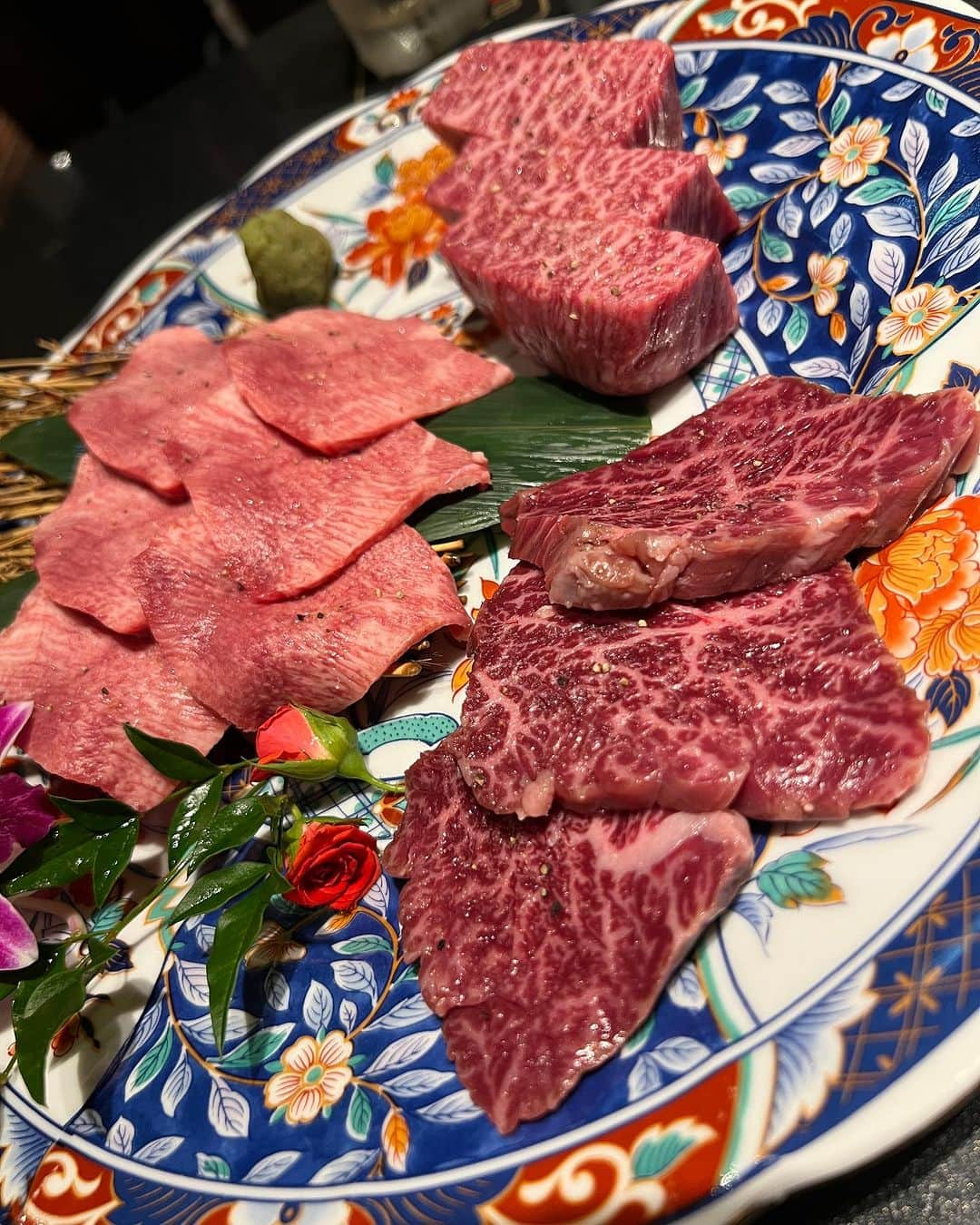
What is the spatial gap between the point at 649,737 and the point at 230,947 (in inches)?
41.2

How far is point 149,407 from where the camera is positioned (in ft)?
9.82

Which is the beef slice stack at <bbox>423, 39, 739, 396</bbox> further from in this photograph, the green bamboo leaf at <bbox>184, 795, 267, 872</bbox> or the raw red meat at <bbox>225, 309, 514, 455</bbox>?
the green bamboo leaf at <bbox>184, 795, 267, 872</bbox>

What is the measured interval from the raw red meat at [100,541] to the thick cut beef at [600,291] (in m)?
1.25

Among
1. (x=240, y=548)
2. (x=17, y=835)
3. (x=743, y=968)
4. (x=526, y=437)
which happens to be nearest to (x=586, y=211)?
(x=526, y=437)

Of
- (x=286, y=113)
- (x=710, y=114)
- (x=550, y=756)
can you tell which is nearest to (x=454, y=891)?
(x=550, y=756)

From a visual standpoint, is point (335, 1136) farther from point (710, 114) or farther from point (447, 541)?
point (710, 114)

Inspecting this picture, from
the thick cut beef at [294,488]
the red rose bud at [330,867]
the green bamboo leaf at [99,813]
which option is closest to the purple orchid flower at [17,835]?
the green bamboo leaf at [99,813]

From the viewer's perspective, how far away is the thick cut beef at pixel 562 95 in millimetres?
2771

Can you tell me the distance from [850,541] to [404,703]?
132 centimetres

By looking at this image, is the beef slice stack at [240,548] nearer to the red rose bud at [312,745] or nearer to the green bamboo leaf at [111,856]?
the red rose bud at [312,745]

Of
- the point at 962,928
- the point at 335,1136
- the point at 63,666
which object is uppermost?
the point at 63,666

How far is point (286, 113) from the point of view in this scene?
17.7ft

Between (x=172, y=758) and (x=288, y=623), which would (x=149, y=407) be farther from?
(x=172, y=758)

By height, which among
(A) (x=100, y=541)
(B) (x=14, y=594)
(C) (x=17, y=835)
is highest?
(A) (x=100, y=541)
